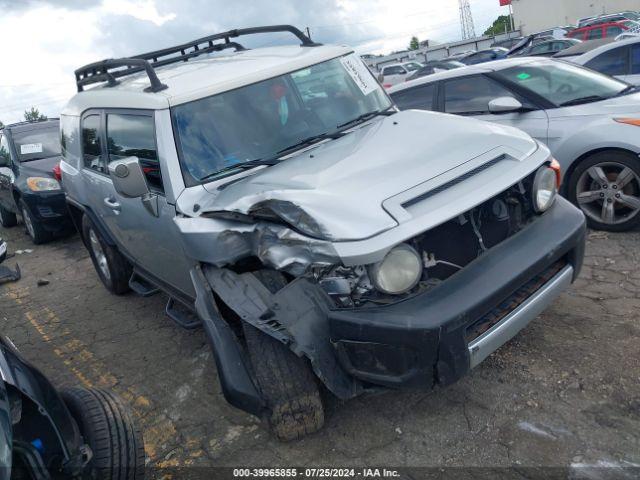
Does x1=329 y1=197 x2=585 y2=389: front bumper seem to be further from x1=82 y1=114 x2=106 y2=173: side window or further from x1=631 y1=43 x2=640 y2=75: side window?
x1=631 y1=43 x2=640 y2=75: side window

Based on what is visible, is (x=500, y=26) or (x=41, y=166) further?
(x=500, y=26)

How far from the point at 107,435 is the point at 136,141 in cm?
218

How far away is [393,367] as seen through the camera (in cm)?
251

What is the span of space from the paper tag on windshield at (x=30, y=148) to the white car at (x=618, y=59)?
27.3 ft

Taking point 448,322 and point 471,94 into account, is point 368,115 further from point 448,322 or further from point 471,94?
point 471,94

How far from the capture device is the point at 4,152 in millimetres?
8930

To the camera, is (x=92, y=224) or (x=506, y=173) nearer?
(x=506, y=173)

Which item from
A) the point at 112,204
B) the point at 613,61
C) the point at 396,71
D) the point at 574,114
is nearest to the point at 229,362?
the point at 112,204

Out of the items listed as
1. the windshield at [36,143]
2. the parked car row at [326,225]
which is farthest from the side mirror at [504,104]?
the windshield at [36,143]

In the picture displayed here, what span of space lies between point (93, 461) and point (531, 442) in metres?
2.01

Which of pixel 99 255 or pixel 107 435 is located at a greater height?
pixel 107 435

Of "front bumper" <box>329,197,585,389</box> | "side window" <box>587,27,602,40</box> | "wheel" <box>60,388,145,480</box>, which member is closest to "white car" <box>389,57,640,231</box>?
"front bumper" <box>329,197,585,389</box>

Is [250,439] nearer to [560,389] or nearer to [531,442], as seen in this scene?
[531,442]

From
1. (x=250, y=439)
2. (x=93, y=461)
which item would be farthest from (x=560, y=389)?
(x=93, y=461)
